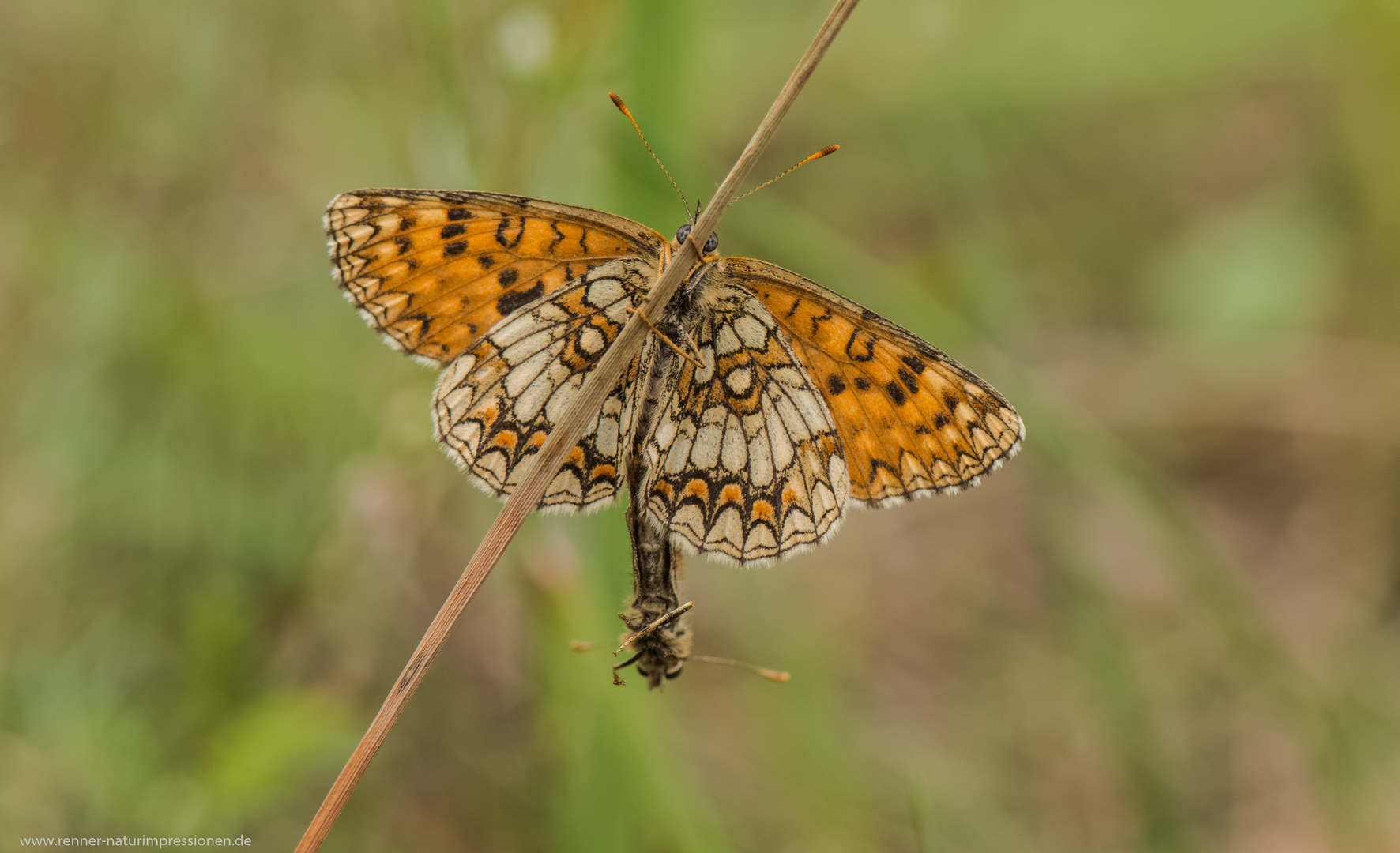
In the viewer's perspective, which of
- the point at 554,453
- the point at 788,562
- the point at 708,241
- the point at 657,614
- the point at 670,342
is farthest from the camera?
the point at 788,562

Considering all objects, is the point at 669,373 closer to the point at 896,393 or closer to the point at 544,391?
the point at 544,391

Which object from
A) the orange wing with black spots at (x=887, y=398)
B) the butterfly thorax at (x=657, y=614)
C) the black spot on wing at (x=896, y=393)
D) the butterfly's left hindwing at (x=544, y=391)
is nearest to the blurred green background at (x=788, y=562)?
the butterfly's left hindwing at (x=544, y=391)

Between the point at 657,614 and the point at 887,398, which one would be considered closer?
the point at 657,614

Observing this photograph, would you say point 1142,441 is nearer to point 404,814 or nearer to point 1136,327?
point 1136,327

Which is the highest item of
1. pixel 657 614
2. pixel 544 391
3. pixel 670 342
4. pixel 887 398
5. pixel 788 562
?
pixel 788 562

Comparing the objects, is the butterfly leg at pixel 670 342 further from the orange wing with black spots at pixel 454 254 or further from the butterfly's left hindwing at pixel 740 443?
the orange wing with black spots at pixel 454 254

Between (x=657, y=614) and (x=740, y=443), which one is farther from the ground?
(x=740, y=443)

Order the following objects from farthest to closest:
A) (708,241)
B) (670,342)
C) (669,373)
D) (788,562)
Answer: (788,562) < (669,373) < (708,241) < (670,342)

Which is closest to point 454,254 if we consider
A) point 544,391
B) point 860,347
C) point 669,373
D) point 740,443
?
point 544,391
